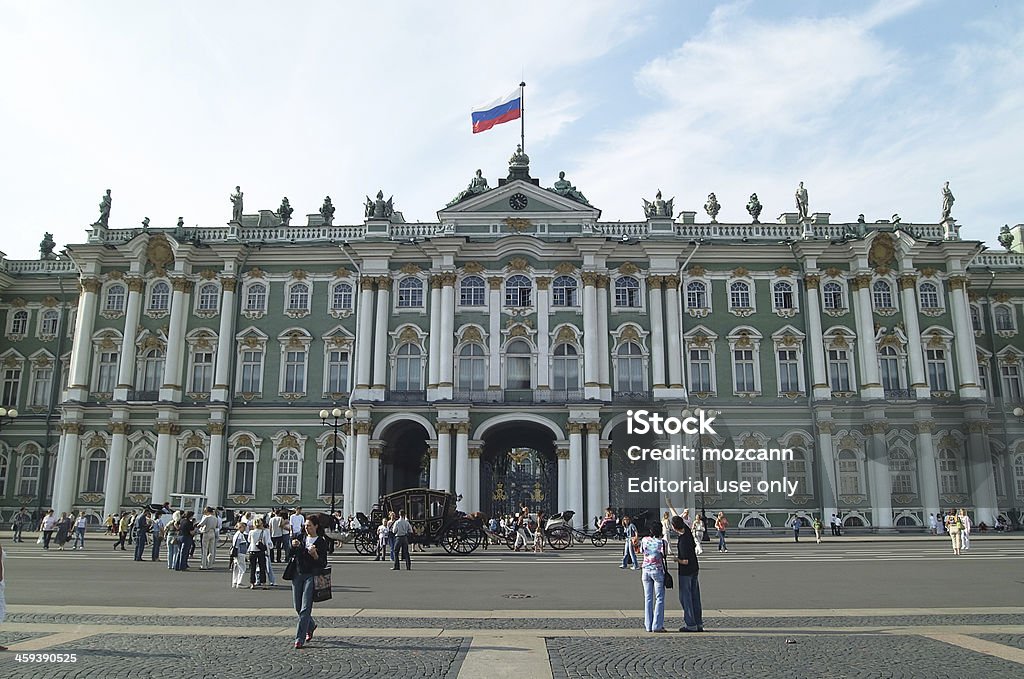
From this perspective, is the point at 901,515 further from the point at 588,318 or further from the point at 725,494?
the point at 588,318

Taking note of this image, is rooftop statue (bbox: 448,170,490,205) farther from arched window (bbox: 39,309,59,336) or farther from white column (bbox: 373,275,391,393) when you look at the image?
arched window (bbox: 39,309,59,336)

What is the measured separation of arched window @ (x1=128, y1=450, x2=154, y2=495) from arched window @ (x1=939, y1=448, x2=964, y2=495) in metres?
45.4

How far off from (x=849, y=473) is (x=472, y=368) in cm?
2226

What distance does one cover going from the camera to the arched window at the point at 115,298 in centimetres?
5066

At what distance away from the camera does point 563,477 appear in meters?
45.9

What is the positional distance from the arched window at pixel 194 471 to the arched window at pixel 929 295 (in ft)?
142

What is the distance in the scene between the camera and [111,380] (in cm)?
4994

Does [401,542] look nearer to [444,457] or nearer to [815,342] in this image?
[444,457]

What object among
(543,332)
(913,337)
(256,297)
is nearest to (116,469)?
(256,297)

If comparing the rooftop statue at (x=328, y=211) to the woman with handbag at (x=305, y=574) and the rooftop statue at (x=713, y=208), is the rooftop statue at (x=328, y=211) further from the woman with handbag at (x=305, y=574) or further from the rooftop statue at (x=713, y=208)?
the woman with handbag at (x=305, y=574)

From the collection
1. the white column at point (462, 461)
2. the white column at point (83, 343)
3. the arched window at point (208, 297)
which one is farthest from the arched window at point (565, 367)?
the white column at point (83, 343)

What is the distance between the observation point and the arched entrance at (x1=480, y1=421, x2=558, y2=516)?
1909 inches

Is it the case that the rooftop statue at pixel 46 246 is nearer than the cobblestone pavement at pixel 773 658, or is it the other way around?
the cobblestone pavement at pixel 773 658

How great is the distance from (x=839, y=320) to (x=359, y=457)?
95.0 ft
